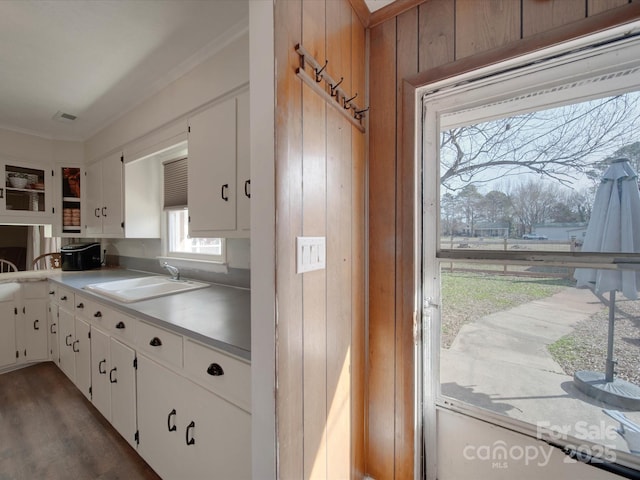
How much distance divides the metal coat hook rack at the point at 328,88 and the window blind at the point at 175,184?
5.50ft

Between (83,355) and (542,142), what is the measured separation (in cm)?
303

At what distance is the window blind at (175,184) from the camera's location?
2.27 metres

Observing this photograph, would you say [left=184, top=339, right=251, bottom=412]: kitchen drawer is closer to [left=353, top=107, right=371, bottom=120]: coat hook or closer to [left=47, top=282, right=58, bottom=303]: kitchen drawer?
[left=353, top=107, right=371, bottom=120]: coat hook

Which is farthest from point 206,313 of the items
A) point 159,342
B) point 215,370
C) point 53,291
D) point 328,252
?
point 53,291

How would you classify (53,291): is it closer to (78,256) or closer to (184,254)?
(78,256)

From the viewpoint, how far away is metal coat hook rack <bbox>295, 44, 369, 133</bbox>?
2.84 ft

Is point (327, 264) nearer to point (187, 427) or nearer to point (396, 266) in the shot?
point (396, 266)

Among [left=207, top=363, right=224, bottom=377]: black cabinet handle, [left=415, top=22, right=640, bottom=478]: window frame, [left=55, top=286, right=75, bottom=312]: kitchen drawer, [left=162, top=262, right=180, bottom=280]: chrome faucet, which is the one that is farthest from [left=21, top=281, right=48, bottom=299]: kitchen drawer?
[left=415, top=22, right=640, bottom=478]: window frame

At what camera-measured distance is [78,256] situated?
106 inches

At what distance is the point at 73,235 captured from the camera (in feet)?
9.27

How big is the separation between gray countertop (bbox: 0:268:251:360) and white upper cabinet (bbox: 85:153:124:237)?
0.64 metres

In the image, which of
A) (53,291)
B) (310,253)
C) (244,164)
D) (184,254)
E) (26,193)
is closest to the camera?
(310,253)

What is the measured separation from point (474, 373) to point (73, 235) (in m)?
3.76

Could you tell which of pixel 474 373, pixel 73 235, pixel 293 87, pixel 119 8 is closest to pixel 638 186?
pixel 474 373
